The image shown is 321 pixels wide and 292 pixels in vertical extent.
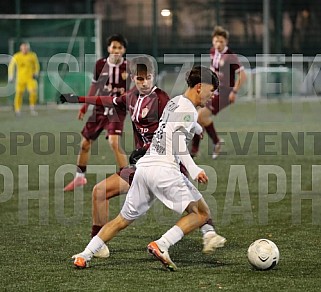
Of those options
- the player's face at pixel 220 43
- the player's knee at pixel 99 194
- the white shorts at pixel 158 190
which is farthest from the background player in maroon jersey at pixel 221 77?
the white shorts at pixel 158 190

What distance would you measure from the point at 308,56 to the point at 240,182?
20127 mm

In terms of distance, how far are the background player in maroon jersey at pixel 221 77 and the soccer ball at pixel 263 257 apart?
765 centimetres

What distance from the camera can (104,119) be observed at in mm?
11461

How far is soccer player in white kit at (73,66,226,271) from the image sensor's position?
6832 mm

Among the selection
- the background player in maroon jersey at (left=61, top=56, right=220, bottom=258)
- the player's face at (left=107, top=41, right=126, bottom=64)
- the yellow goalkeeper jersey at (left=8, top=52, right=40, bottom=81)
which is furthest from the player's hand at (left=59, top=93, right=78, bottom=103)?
the yellow goalkeeper jersey at (left=8, top=52, right=40, bottom=81)

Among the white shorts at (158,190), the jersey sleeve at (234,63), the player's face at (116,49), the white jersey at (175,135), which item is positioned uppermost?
the player's face at (116,49)

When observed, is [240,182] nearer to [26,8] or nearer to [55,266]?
[55,266]

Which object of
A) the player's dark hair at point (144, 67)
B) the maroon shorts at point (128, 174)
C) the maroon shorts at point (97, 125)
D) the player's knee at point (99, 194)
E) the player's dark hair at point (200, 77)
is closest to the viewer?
the player's dark hair at point (200, 77)

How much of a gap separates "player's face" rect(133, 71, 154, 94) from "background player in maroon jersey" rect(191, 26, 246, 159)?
7.02 meters

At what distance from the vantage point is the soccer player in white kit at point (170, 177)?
683 cm

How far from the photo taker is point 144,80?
7488mm

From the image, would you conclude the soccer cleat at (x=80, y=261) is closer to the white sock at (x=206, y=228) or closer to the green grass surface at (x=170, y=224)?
the green grass surface at (x=170, y=224)

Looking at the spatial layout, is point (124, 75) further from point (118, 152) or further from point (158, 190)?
point (158, 190)

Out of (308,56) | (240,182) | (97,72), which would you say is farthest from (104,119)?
(308,56)
